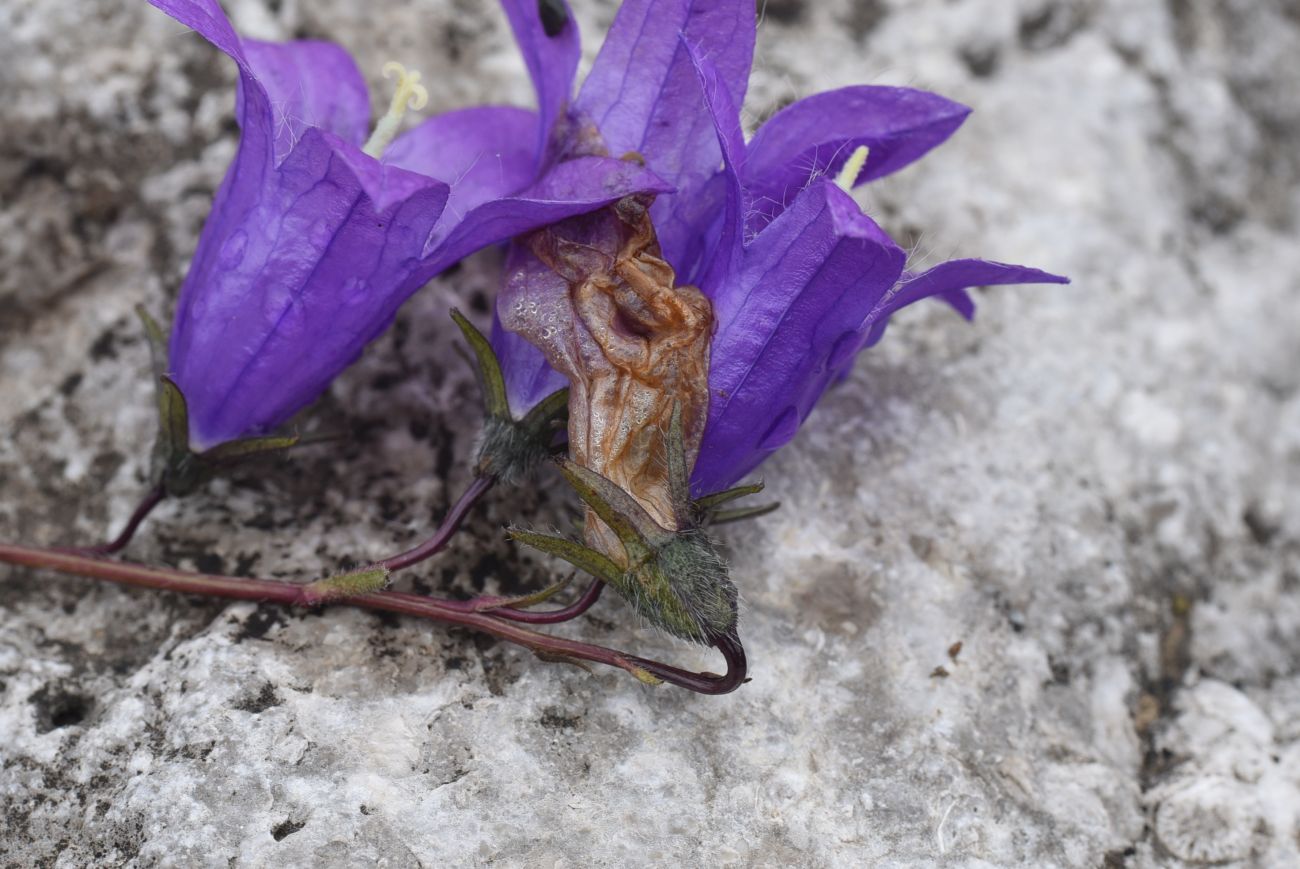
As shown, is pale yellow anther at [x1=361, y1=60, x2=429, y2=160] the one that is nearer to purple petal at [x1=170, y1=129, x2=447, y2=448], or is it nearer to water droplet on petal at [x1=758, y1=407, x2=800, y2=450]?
purple petal at [x1=170, y1=129, x2=447, y2=448]

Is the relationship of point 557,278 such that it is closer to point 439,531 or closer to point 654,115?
point 654,115

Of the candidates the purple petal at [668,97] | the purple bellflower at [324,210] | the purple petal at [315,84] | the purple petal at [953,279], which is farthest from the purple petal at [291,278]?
the purple petal at [953,279]

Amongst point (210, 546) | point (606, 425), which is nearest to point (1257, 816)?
point (606, 425)

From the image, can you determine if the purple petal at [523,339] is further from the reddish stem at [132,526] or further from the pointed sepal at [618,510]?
the reddish stem at [132,526]

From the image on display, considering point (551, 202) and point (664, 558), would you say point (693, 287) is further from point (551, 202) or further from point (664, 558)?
point (664, 558)

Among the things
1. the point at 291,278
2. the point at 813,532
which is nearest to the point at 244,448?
the point at 291,278
